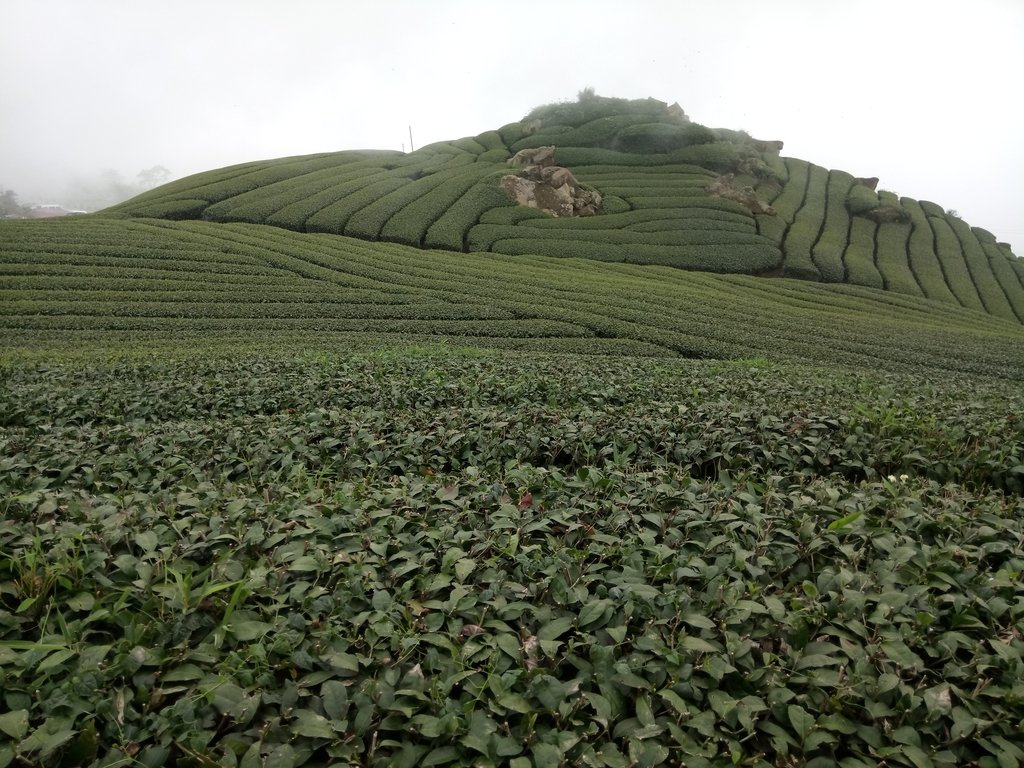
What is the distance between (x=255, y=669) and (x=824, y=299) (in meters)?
35.7

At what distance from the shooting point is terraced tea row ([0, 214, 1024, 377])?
21266mm

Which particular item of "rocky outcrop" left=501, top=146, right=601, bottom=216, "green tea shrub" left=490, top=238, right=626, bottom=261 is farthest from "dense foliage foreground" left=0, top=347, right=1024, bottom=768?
"rocky outcrop" left=501, top=146, right=601, bottom=216

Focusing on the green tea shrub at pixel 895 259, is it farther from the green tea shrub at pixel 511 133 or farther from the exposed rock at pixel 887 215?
the green tea shrub at pixel 511 133

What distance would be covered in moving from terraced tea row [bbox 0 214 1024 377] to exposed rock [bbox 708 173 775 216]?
14.8 metres

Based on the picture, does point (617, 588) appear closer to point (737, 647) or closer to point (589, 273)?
point (737, 647)

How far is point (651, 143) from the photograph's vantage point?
2163 inches

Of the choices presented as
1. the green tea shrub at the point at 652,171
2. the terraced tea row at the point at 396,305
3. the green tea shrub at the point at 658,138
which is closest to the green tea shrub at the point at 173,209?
the terraced tea row at the point at 396,305

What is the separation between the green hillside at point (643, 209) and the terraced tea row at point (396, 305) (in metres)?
5.80

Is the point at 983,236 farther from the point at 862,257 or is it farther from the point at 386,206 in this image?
the point at 386,206

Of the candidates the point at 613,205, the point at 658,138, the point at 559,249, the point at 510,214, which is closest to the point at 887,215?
the point at 658,138

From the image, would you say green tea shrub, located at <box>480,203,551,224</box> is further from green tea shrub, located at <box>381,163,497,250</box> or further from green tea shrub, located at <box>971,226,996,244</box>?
green tea shrub, located at <box>971,226,996,244</box>

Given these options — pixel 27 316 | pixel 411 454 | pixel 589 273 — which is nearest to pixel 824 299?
pixel 589 273

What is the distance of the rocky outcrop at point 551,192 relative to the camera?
140ft

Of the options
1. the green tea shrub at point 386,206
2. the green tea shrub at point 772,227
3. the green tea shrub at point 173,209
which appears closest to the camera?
the green tea shrub at point 386,206
